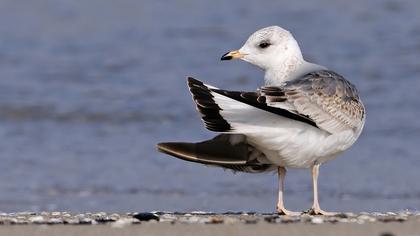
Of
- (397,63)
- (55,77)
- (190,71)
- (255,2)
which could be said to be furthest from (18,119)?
(255,2)

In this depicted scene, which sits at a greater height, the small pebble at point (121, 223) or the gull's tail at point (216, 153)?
the gull's tail at point (216, 153)

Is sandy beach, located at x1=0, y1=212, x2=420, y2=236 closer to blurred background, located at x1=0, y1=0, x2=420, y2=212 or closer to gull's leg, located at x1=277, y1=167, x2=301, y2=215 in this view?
gull's leg, located at x1=277, y1=167, x2=301, y2=215

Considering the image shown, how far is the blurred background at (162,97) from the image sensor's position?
31.3 ft

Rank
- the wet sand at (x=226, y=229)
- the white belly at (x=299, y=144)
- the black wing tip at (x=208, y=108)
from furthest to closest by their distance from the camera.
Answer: the white belly at (x=299, y=144) < the black wing tip at (x=208, y=108) < the wet sand at (x=226, y=229)

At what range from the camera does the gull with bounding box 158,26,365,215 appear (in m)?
6.59

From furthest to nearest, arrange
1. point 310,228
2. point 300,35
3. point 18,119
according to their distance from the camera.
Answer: point 300,35 → point 18,119 → point 310,228

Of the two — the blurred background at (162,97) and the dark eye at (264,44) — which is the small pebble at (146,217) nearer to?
the dark eye at (264,44)

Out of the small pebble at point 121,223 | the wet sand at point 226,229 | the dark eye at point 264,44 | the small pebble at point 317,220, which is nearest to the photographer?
the wet sand at point 226,229

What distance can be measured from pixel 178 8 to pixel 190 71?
130 inches

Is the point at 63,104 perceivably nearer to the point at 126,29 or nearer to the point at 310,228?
the point at 126,29

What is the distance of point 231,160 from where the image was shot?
7293mm

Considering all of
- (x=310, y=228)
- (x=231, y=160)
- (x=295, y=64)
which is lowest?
(x=310, y=228)

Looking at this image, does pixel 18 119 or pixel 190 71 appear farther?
pixel 190 71

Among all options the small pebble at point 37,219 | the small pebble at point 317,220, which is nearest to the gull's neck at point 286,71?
the small pebble at point 317,220
